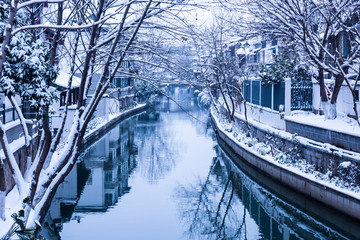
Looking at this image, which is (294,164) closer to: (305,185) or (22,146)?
(305,185)

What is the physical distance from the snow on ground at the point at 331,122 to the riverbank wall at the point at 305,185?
66.7 inches

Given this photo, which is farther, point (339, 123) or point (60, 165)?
point (339, 123)

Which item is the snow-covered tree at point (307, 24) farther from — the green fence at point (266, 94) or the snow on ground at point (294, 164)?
the green fence at point (266, 94)

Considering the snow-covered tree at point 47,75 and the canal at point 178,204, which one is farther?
the canal at point 178,204

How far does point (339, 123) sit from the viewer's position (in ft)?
57.6

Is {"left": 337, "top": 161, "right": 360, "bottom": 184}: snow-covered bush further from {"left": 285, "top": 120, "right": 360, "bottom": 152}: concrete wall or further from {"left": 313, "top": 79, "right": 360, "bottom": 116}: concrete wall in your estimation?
{"left": 313, "top": 79, "right": 360, "bottom": 116}: concrete wall

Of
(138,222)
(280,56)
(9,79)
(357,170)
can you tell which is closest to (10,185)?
(138,222)

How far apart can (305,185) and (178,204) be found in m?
3.98

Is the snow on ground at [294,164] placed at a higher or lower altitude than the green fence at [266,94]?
lower

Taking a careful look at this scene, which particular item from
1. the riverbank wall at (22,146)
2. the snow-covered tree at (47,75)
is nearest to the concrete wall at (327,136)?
A: the snow-covered tree at (47,75)

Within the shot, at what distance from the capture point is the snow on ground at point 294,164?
13.1 m

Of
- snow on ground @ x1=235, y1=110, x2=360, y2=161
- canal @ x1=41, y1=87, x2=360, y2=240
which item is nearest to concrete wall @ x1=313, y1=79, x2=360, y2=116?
snow on ground @ x1=235, y1=110, x2=360, y2=161

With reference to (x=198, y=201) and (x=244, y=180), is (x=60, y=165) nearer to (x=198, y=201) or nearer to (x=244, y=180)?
(x=198, y=201)

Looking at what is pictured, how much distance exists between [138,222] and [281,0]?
7641mm
